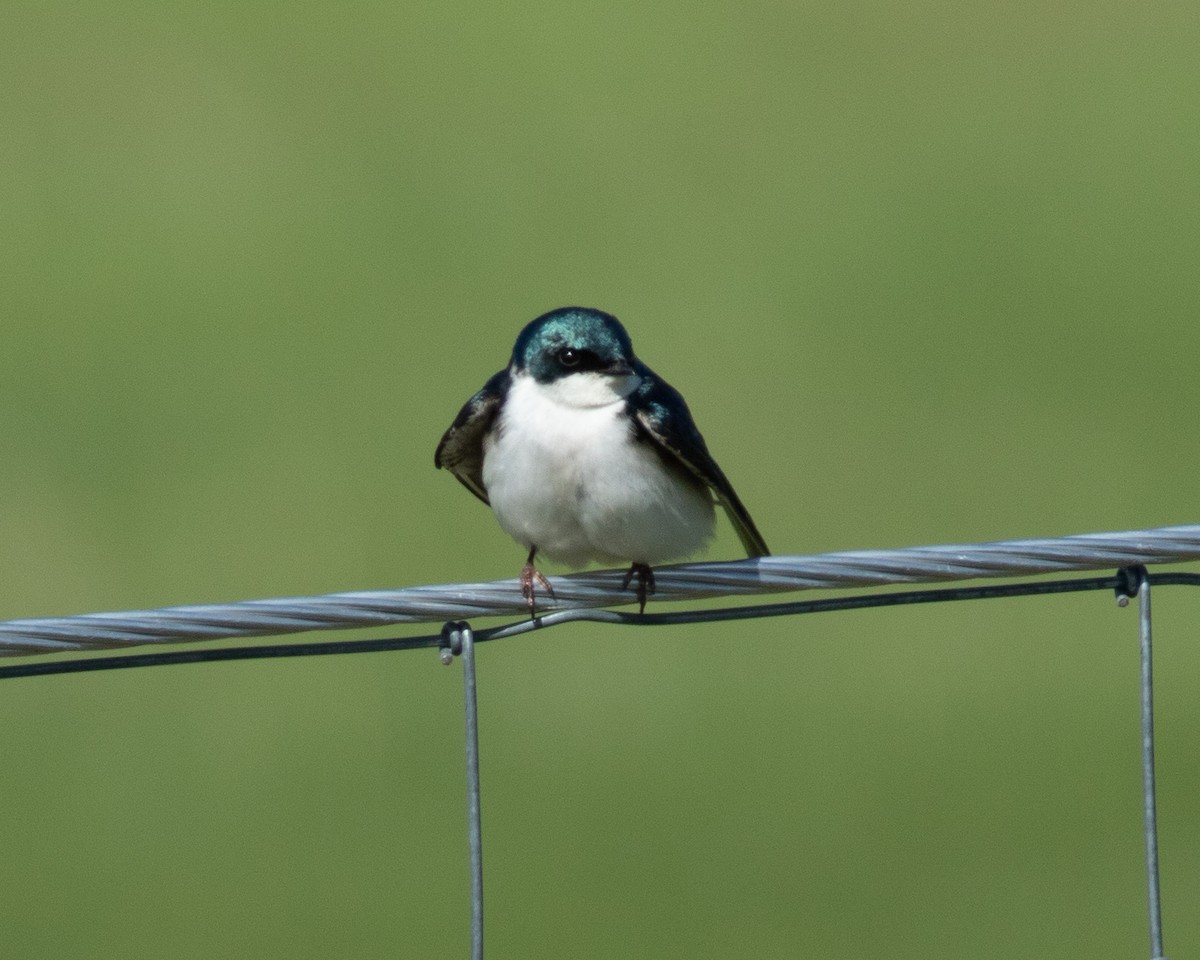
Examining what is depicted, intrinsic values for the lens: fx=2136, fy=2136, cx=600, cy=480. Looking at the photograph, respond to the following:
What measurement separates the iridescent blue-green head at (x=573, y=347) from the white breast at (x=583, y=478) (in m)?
0.03

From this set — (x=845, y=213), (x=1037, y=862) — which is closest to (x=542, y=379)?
(x=1037, y=862)

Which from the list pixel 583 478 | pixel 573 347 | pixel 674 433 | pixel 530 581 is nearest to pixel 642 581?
pixel 530 581

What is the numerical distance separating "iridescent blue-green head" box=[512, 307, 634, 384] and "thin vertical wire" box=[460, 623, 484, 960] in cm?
148

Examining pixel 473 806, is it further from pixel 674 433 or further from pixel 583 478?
pixel 674 433

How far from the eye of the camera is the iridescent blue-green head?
15.1 feet

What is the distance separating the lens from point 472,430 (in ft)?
15.5

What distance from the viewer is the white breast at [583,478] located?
→ 4414 mm

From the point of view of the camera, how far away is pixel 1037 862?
9.30 m

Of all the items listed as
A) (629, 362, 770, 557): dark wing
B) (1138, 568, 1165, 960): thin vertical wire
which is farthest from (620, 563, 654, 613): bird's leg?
(1138, 568, 1165, 960): thin vertical wire

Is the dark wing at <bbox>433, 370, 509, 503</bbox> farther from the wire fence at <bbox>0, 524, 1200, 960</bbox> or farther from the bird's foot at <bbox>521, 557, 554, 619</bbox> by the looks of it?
the wire fence at <bbox>0, 524, 1200, 960</bbox>

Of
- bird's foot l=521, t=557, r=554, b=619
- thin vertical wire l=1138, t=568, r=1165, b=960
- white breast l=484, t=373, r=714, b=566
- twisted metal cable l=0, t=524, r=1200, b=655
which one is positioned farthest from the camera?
white breast l=484, t=373, r=714, b=566

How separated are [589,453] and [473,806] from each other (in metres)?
1.47

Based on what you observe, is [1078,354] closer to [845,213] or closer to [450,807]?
[845,213]

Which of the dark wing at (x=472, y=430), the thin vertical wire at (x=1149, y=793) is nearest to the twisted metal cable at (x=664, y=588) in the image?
the thin vertical wire at (x=1149, y=793)
